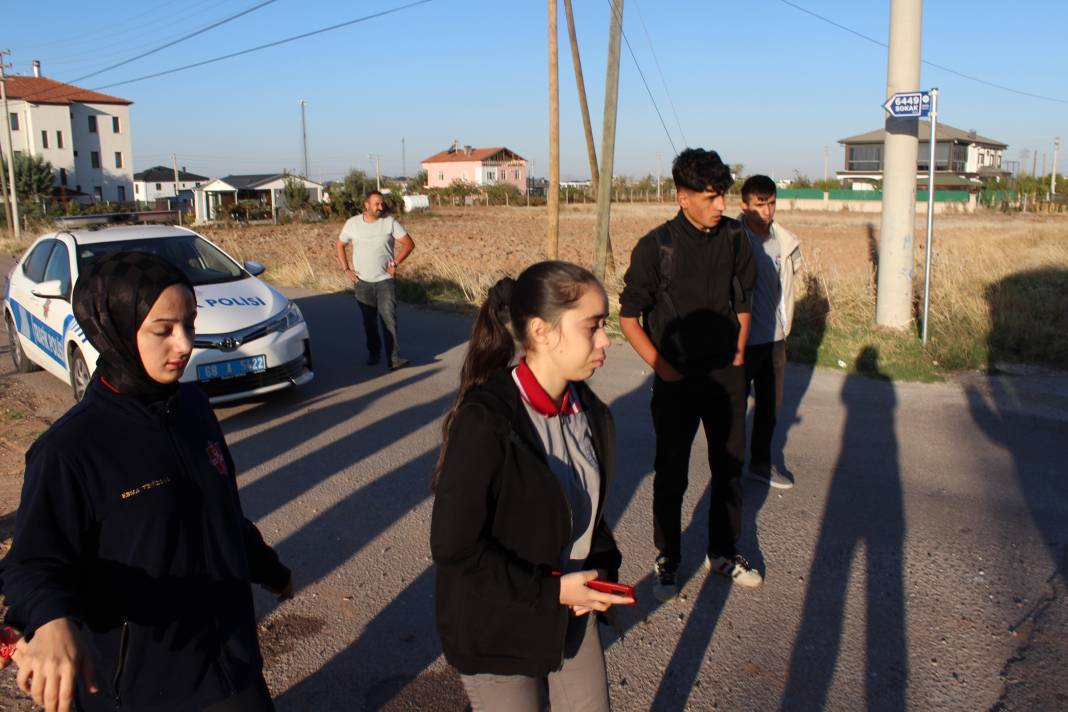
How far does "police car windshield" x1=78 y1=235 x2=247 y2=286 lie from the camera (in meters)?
8.56

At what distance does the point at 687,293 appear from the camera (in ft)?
14.0

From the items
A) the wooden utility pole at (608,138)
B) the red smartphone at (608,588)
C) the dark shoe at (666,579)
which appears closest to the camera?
the red smartphone at (608,588)

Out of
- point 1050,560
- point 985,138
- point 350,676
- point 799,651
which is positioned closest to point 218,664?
point 350,676

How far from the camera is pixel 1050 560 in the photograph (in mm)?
4727

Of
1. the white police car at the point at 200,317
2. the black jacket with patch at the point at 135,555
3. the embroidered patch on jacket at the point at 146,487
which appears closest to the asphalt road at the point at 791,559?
the white police car at the point at 200,317

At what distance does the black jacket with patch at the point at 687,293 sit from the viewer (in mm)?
4254

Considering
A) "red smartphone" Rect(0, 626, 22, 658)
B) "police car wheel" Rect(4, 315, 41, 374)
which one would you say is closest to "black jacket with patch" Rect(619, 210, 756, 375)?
"red smartphone" Rect(0, 626, 22, 658)

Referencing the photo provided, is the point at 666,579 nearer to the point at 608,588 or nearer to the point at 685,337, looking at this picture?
the point at 685,337

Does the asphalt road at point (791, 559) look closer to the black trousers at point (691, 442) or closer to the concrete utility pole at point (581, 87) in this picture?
the black trousers at point (691, 442)

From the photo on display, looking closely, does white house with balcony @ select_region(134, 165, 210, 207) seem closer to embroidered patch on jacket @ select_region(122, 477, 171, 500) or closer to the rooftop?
the rooftop

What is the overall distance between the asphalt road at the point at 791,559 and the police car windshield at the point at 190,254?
1.36 metres

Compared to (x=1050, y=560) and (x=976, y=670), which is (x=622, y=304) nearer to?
(x=976, y=670)

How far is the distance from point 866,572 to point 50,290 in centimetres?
703

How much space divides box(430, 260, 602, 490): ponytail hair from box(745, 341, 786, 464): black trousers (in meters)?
3.33
